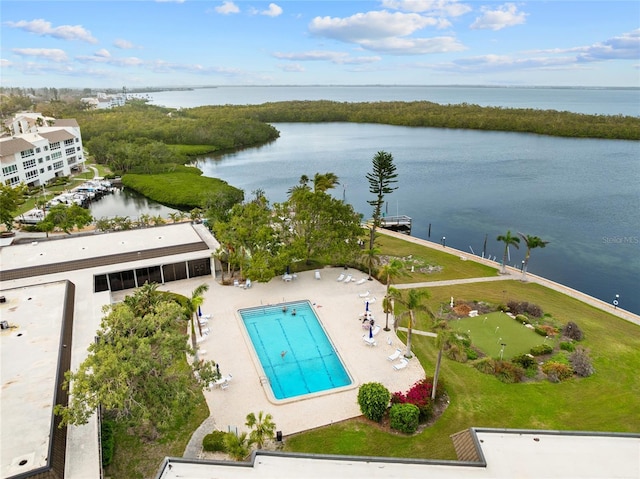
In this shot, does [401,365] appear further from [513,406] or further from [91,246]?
[91,246]

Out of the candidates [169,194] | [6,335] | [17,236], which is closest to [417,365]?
[6,335]

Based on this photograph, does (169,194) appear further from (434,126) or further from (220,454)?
(434,126)

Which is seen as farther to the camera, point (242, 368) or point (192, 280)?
point (192, 280)

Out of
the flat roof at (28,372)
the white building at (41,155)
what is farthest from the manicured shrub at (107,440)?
the white building at (41,155)

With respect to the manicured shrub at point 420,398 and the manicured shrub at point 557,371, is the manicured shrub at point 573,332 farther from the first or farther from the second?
the manicured shrub at point 420,398

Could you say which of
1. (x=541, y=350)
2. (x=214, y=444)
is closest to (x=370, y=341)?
(x=541, y=350)

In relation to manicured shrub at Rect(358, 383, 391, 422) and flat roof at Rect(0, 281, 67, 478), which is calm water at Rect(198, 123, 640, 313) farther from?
flat roof at Rect(0, 281, 67, 478)
